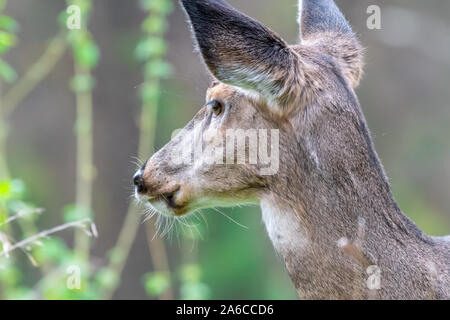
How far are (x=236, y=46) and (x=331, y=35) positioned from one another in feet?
→ 3.79

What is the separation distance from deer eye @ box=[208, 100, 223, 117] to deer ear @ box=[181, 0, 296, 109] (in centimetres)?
34

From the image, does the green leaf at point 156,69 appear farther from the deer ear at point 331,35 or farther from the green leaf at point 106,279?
the deer ear at point 331,35

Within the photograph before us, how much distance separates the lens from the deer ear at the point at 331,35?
14.2 ft

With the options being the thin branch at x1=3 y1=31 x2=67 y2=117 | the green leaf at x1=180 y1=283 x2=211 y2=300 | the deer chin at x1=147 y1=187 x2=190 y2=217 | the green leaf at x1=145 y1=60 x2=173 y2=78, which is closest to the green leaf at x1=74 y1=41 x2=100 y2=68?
the green leaf at x1=145 y1=60 x2=173 y2=78

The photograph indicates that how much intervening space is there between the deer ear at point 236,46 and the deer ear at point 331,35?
0.76 meters

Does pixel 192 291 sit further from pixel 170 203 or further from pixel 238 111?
pixel 238 111

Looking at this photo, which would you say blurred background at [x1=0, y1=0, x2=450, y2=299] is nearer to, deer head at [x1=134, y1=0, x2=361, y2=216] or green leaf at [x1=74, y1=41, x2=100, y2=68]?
green leaf at [x1=74, y1=41, x2=100, y2=68]

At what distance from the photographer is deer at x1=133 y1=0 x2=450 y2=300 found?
3.48 meters

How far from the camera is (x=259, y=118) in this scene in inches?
147

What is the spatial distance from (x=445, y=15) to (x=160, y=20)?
17.8 ft

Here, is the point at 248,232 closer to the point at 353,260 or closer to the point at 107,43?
the point at 107,43

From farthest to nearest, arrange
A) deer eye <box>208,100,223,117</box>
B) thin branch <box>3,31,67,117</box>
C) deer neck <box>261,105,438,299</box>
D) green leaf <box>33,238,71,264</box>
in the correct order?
thin branch <box>3,31,67,117</box> < green leaf <box>33,238,71,264</box> < deer eye <box>208,100,223,117</box> < deer neck <box>261,105,438,299</box>

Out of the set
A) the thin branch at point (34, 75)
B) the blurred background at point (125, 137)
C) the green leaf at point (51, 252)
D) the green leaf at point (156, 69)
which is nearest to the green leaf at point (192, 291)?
the green leaf at point (51, 252)
